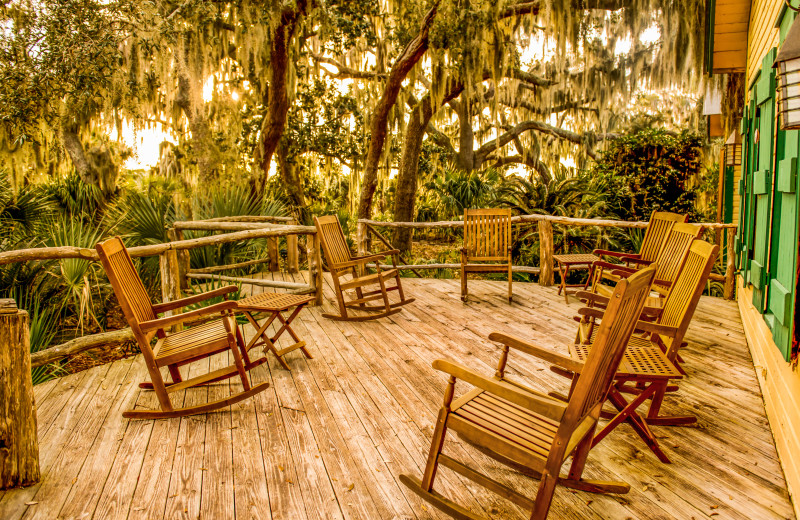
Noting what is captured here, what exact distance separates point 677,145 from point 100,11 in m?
7.63

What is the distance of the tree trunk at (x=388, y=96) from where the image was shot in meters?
8.20

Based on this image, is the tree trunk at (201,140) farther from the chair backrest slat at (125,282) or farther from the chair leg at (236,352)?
the chair leg at (236,352)

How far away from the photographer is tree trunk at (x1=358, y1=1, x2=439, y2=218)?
8203mm

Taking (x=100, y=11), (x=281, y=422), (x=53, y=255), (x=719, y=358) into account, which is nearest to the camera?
(x=281, y=422)

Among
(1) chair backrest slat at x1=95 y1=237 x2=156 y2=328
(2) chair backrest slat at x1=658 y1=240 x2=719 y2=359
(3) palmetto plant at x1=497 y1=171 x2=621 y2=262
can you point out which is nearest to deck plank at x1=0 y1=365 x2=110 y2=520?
(1) chair backrest slat at x1=95 y1=237 x2=156 y2=328

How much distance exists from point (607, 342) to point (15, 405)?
224 centimetres

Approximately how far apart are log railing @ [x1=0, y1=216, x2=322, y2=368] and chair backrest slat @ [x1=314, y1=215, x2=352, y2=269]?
100 mm

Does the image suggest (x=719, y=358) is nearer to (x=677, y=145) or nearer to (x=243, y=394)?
(x=243, y=394)

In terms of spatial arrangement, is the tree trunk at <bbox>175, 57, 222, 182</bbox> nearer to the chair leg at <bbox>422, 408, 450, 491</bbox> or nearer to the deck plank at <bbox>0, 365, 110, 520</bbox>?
the deck plank at <bbox>0, 365, 110, 520</bbox>

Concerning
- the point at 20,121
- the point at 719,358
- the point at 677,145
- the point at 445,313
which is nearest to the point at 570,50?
the point at 677,145

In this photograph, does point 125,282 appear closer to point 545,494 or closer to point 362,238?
point 545,494

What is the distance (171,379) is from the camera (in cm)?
343

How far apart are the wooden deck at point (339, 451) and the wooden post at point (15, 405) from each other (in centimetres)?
8

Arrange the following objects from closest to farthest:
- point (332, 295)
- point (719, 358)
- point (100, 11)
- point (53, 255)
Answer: point (53, 255), point (719, 358), point (332, 295), point (100, 11)
